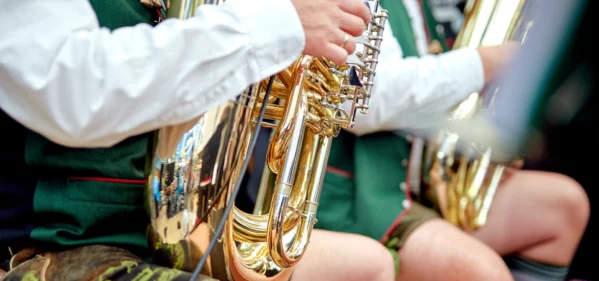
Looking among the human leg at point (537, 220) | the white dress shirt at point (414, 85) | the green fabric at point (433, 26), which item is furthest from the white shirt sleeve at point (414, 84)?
the human leg at point (537, 220)

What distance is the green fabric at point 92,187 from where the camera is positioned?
2.06ft

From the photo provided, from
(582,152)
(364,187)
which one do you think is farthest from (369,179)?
(582,152)

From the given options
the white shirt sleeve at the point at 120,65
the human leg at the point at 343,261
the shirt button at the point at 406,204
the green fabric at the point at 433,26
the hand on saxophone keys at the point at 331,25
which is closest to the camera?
the white shirt sleeve at the point at 120,65

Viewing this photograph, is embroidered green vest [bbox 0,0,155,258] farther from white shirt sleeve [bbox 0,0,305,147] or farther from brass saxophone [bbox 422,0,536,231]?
brass saxophone [bbox 422,0,536,231]

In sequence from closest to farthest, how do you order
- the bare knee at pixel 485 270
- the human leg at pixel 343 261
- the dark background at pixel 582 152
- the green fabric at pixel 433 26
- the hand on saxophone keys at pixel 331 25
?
the hand on saxophone keys at pixel 331 25
the human leg at pixel 343 261
the bare knee at pixel 485 270
the green fabric at pixel 433 26
the dark background at pixel 582 152

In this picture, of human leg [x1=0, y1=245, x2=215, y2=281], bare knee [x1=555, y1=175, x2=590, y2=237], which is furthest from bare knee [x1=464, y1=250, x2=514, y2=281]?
human leg [x1=0, y1=245, x2=215, y2=281]

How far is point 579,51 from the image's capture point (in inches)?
56.8

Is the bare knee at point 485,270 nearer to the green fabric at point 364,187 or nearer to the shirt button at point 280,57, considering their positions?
the green fabric at point 364,187

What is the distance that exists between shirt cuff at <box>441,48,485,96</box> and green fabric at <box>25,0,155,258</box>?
1.84ft

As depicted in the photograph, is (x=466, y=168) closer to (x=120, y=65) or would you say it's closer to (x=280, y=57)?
(x=280, y=57)

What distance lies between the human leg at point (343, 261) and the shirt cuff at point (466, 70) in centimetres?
35

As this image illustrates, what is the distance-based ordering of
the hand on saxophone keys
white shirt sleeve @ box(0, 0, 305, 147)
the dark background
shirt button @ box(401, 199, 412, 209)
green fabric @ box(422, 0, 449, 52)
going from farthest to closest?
the dark background
green fabric @ box(422, 0, 449, 52)
shirt button @ box(401, 199, 412, 209)
the hand on saxophone keys
white shirt sleeve @ box(0, 0, 305, 147)

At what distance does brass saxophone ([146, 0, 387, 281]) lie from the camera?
602 millimetres

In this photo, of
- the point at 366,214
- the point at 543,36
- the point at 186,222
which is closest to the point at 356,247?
the point at 366,214
